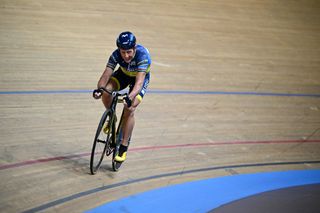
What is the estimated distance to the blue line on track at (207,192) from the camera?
4094 mm

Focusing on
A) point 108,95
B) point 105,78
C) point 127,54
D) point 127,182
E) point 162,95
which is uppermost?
point 127,54

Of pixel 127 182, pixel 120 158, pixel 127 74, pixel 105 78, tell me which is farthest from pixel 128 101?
pixel 127 182

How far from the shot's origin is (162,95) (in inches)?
260

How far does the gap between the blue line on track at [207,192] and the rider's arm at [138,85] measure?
77 cm

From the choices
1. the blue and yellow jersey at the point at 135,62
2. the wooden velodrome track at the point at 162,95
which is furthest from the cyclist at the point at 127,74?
the wooden velodrome track at the point at 162,95

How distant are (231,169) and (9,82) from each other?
8.77ft

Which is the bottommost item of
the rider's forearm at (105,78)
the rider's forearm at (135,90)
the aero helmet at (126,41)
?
the rider's forearm at (135,90)

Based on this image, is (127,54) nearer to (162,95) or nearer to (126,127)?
(126,127)

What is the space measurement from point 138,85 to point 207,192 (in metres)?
1.03

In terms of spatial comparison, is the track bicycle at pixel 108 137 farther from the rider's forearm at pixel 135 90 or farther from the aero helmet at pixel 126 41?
the aero helmet at pixel 126 41

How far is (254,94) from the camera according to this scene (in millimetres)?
7180

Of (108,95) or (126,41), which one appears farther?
(108,95)

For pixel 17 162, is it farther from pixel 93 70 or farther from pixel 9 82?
pixel 93 70

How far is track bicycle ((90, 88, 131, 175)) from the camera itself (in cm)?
424
